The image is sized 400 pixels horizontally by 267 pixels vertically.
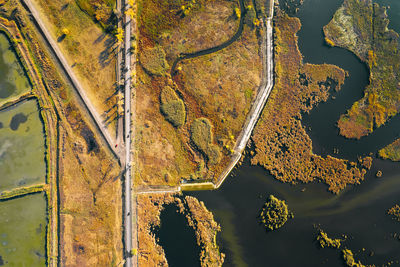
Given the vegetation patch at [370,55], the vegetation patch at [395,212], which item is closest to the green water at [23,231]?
the vegetation patch at [370,55]

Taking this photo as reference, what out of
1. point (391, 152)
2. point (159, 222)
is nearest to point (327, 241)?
point (391, 152)

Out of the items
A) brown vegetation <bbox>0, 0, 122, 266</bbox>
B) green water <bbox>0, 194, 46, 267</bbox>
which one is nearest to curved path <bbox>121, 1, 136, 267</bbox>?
brown vegetation <bbox>0, 0, 122, 266</bbox>

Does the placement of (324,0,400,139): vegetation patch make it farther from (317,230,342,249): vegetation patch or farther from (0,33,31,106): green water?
(0,33,31,106): green water

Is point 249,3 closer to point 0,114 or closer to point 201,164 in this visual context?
point 201,164

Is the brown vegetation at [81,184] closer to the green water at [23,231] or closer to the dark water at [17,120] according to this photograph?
the green water at [23,231]

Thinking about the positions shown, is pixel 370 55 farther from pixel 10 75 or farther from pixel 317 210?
pixel 10 75

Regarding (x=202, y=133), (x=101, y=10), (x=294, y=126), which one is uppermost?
(x=101, y=10)
